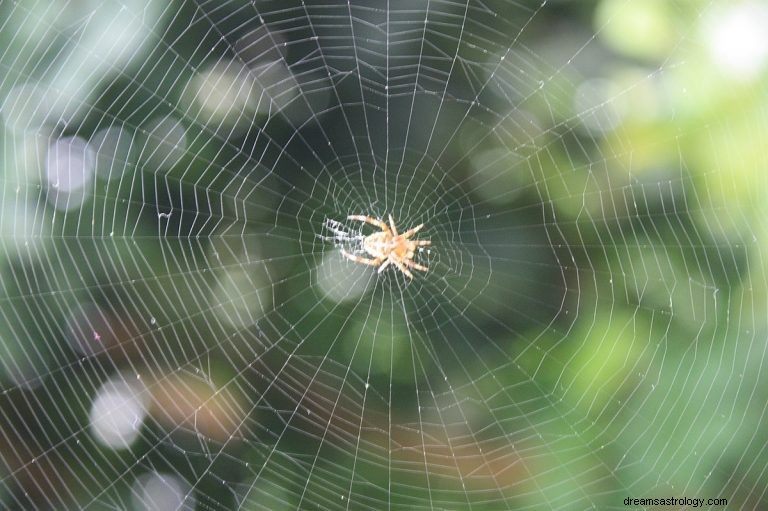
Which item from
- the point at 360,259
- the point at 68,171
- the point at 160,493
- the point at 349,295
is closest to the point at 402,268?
the point at 360,259

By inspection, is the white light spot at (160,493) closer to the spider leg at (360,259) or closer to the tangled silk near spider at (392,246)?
the spider leg at (360,259)

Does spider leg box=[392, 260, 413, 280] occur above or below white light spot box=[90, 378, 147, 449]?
above

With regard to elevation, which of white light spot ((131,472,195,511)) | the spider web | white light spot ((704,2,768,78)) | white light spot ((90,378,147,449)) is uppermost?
white light spot ((704,2,768,78))

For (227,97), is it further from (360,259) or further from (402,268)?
(402,268)

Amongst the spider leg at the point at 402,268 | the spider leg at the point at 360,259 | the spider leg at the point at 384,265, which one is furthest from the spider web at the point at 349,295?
the spider leg at the point at 402,268

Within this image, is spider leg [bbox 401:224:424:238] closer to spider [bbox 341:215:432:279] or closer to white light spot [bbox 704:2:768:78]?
spider [bbox 341:215:432:279]

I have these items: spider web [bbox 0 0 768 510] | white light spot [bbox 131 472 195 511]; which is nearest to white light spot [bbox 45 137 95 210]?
spider web [bbox 0 0 768 510]

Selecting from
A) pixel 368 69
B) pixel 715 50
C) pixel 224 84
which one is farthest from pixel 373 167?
pixel 715 50
